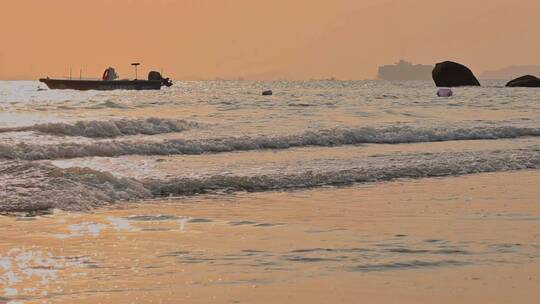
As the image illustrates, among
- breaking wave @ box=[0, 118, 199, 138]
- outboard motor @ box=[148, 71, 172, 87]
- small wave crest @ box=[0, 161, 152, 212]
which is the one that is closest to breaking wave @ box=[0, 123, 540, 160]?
breaking wave @ box=[0, 118, 199, 138]

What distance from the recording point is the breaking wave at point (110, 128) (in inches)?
1433

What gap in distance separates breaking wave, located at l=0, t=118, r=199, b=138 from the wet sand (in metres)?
21.1

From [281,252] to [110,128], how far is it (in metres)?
29.1

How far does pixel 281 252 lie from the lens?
10945 mm

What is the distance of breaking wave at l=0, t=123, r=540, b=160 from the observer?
88.2 ft

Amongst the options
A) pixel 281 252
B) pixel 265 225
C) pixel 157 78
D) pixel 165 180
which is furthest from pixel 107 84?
pixel 281 252

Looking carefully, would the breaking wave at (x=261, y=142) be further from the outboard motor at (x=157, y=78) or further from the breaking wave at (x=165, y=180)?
the outboard motor at (x=157, y=78)

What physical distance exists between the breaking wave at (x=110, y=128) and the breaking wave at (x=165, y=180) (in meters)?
16.1

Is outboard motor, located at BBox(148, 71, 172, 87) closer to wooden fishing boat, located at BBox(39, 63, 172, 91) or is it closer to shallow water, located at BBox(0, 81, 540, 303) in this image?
wooden fishing boat, located at BBox(39, 63, 172, 91)

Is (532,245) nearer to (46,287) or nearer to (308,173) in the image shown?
(46,287)

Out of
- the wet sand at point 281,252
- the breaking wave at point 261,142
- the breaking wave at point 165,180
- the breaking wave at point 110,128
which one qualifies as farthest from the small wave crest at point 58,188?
the breaking wave at point 110,128

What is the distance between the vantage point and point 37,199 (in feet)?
49.9

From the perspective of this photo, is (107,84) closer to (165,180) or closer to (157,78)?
(157,78)

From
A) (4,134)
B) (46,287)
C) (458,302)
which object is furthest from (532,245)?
(4,134)
